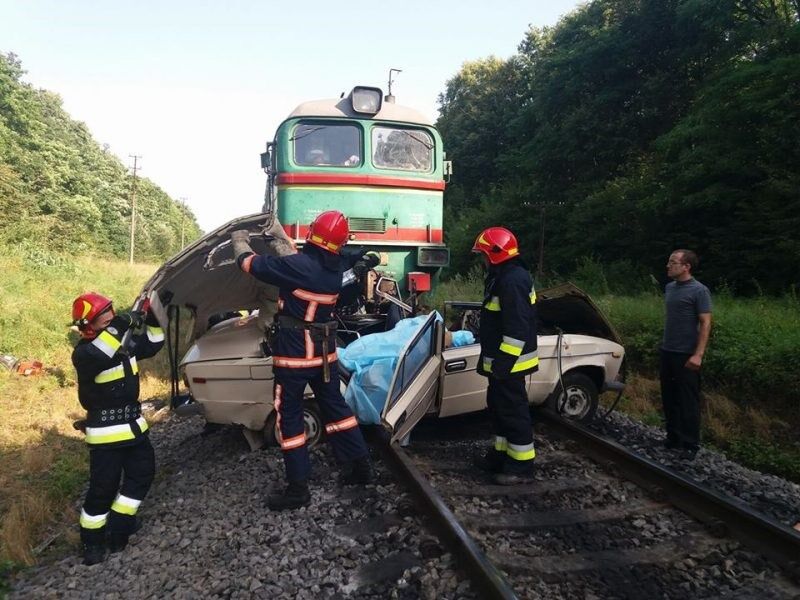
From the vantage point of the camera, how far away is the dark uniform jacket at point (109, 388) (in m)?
3.54

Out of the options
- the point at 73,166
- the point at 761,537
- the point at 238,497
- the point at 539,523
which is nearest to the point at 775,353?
the point at 761,537

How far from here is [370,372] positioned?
16.0 ft

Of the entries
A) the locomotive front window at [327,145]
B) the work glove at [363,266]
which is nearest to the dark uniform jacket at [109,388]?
the work glove at [363,266]

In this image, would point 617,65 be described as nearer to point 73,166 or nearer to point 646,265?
point 646,265

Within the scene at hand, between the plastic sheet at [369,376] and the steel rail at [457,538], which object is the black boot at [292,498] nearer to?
the steel rail at [457,538]

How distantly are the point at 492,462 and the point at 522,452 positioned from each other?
306mm

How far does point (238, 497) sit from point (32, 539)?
1530mm

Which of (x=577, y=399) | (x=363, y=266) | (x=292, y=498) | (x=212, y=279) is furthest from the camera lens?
(x=363, y=266)

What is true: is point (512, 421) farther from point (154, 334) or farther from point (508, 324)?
point (154, 334)

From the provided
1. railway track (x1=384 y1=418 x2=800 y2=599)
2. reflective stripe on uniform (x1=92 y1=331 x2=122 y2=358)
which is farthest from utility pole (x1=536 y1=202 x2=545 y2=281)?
reflective stripe on uniform (x1=92 y1=331 x2=122 y2=358)

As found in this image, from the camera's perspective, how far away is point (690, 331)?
4.93 meters

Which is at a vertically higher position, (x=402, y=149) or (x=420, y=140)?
(x=420, y=140)

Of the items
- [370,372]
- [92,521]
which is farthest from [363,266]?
[92,521]

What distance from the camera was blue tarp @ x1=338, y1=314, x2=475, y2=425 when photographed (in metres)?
4.84
